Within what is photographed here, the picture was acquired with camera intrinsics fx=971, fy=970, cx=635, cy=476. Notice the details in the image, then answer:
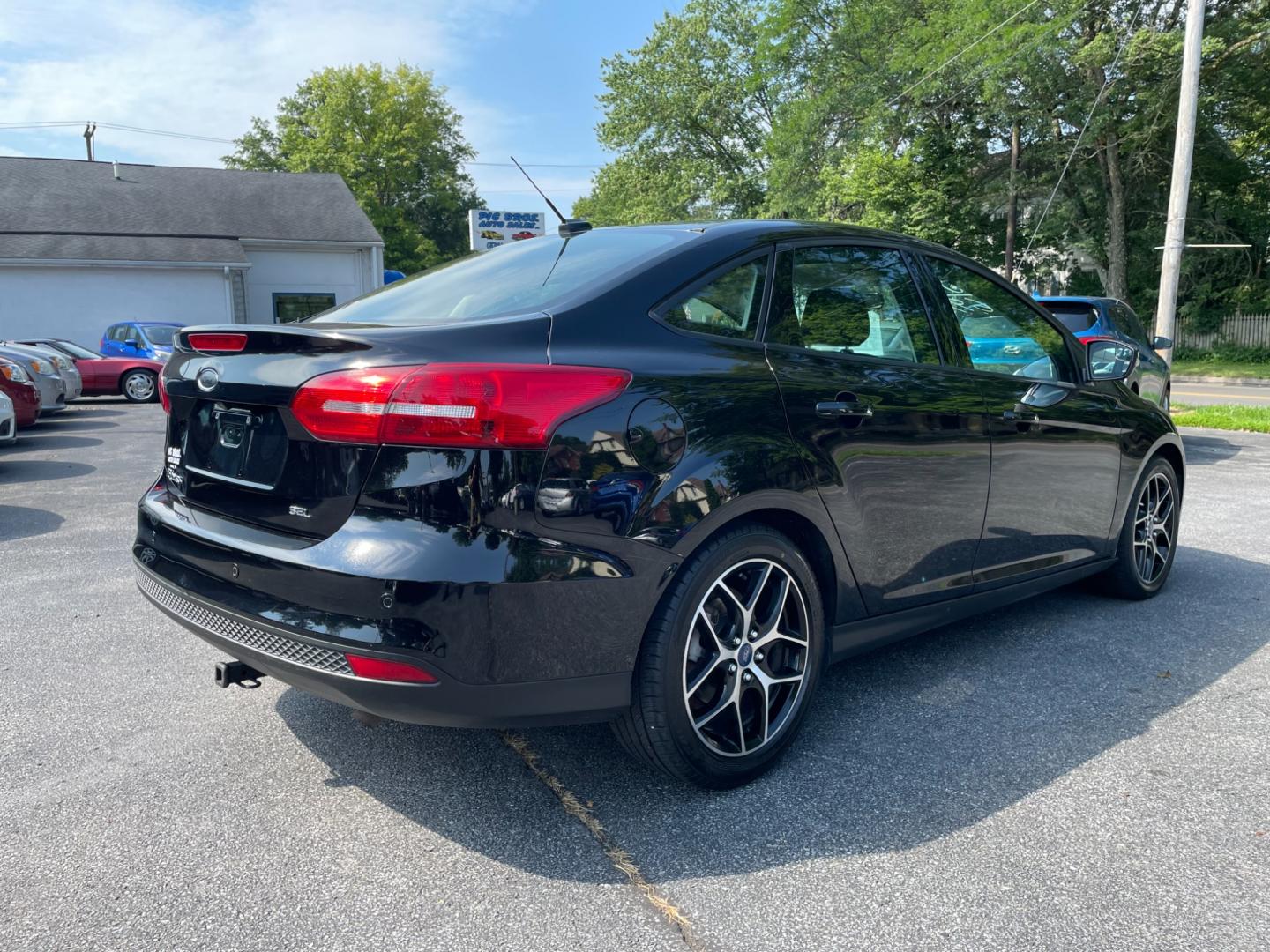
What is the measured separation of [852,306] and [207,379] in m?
2.08

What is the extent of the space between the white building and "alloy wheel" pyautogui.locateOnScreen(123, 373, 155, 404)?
9.42m

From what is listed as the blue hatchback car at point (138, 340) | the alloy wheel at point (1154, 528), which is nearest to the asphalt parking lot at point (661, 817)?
the alloy wheel at point (1154, 528)

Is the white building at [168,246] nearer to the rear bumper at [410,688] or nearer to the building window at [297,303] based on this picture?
the building window at [297,303]

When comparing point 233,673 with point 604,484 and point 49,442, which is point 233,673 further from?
point 49,442

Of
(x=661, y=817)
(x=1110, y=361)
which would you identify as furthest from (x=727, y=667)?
(x=1110, y=361)

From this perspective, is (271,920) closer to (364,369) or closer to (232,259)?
(364,369)

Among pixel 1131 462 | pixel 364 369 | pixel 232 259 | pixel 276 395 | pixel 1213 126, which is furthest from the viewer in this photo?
pixel 232 259

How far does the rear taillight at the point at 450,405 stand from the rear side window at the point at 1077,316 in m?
8.40

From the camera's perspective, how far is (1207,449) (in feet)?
35.3

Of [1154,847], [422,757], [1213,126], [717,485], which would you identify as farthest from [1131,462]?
[1213,126]

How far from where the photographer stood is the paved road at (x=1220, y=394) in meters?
17.2

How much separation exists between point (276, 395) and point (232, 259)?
2925 centimetres

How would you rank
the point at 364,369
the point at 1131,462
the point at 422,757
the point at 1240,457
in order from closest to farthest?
the point at 364,369, the point at 422,757, the point at 1131,462, the point at 1240,457

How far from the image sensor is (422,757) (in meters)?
3.03
